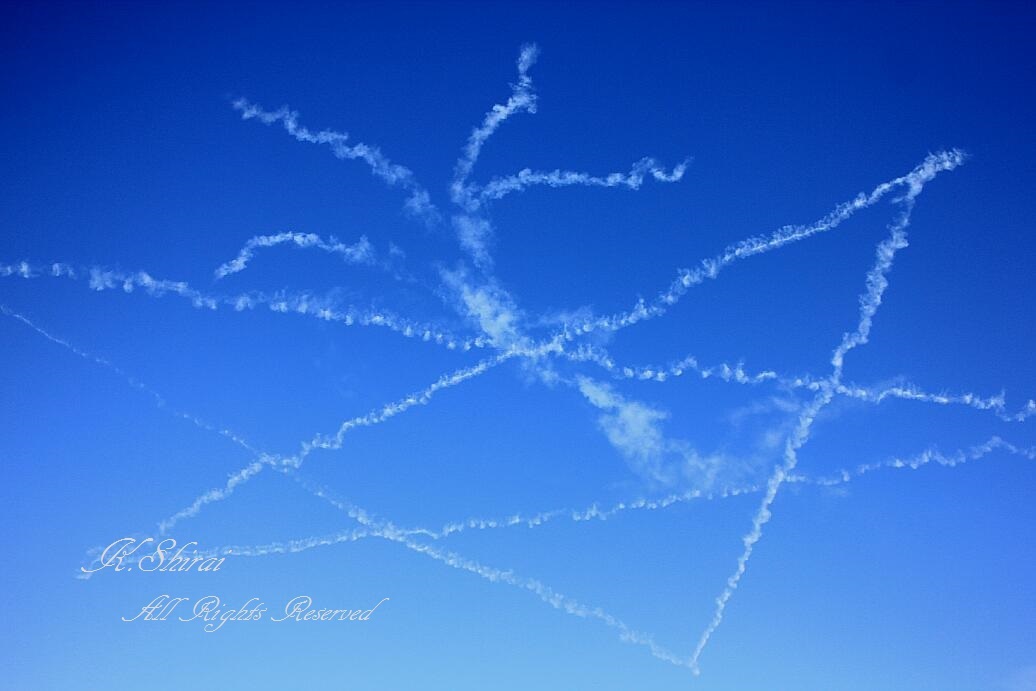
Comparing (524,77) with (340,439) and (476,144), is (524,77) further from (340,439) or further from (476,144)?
(340,439)

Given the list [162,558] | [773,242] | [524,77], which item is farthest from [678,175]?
[162,558]

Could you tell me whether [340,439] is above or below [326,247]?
below

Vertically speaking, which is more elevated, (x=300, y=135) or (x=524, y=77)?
(x=524, y=77)

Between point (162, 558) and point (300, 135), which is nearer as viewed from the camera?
point (162, 558)

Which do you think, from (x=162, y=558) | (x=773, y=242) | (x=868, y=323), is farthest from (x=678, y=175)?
(x=162, y=558)

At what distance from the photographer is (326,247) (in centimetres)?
2356

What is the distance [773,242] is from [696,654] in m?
10.0

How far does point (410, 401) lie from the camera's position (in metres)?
23.5

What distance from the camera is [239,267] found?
76.9ft

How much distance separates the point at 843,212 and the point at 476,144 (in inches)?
362

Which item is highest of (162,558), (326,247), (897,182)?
(897,182)

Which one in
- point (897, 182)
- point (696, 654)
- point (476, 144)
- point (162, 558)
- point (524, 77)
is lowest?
point (162, 558)

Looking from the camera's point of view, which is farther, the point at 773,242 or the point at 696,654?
the point at 773,242

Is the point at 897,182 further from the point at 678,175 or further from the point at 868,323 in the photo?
the point at 678,175
